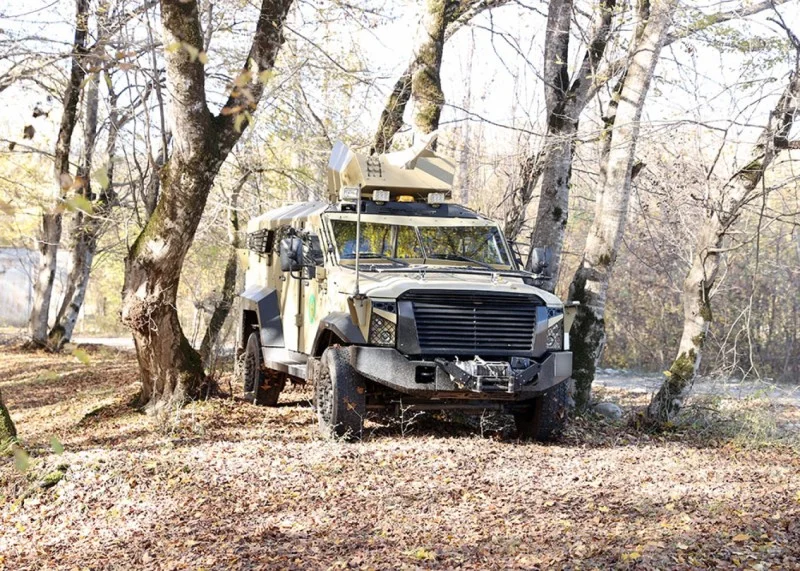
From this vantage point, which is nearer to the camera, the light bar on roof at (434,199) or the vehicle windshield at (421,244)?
the vehicle windshield at (421,244)

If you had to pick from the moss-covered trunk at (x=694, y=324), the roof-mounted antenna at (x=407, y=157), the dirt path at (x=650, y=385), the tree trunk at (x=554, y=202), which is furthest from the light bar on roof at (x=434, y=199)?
the dirt path at (x=650, y=385)

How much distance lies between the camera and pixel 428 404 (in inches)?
356

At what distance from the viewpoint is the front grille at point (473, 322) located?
8.69 meters

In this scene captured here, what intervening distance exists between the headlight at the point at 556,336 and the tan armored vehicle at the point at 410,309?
0.02 metres

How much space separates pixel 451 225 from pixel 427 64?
3705mm

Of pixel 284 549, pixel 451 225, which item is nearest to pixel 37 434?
pixel 451 225

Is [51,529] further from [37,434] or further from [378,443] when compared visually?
[37,434]

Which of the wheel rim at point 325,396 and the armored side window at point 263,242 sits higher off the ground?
the armored side window at point 263,242

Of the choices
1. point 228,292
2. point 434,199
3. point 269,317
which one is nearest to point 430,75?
point 434,199

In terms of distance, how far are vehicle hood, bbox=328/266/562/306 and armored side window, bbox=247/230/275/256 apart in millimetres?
2789

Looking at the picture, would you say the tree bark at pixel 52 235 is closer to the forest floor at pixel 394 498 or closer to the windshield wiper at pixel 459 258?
the forest floor at pixel 394 498

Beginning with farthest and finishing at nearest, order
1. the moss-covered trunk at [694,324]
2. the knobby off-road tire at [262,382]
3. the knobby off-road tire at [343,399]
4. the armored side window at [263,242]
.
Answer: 1. the armored side window at [263,242]
2. the knobby off-road tire at [262,382]
3. the moss-covered trunk at [694,324]
4. the knobby off-road tire at [343,399]

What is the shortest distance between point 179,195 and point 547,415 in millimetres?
4661

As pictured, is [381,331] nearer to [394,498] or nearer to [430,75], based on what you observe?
[394,498]
